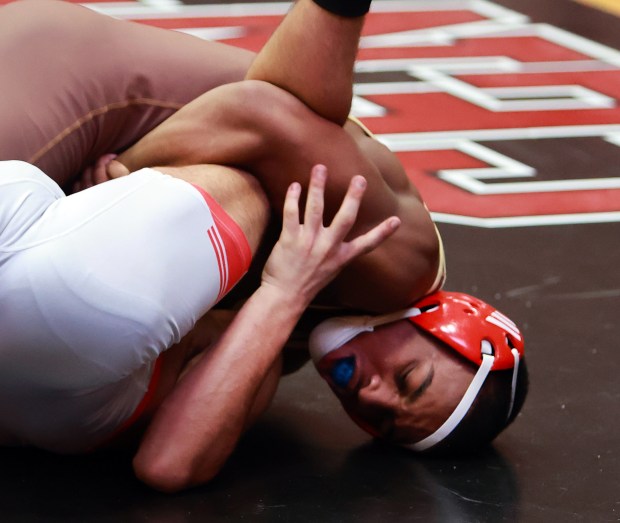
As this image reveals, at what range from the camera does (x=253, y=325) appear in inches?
89.5

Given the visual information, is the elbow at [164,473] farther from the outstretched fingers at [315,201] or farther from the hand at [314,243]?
the outstretched fingers at [315,201]

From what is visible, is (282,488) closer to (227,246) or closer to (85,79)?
(227,246)

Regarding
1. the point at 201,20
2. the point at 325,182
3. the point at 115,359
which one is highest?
the point at 325,182

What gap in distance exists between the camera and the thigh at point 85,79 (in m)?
2.38

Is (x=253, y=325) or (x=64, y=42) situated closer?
(x=253, y=325)

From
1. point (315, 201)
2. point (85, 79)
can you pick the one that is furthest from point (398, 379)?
point (85, 79)

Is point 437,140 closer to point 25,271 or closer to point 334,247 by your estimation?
point 334,247

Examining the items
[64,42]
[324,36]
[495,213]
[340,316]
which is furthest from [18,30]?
[495,213]

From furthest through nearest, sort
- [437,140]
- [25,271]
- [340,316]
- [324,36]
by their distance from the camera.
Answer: [437,140] → [340,316] → [324,36] → [25,271]

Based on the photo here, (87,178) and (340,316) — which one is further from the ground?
(87,178)

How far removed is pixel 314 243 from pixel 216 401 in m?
0.33

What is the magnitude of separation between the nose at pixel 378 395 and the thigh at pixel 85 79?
67cm

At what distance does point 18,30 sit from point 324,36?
0.67 metres

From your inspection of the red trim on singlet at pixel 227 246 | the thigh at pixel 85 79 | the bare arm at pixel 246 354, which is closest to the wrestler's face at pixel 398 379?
the bare arm at pixel 246 354
